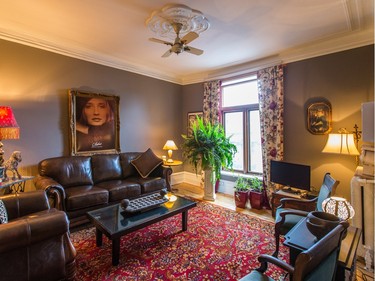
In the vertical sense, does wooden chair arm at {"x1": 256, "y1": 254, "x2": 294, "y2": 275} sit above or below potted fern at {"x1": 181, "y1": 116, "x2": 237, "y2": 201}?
below

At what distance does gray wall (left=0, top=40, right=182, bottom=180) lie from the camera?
306 centimetres

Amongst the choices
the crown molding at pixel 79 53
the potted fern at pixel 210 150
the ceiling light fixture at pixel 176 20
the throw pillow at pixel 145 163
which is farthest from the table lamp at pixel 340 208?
the crown molding at pixel 79 53

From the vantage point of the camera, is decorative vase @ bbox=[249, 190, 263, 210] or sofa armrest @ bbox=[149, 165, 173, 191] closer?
decorative vase @ bbox=[249, 190, 263, 210]

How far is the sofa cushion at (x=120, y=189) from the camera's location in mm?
3273

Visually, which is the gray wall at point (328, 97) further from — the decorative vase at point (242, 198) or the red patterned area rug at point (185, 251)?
the red patterned area rug at point (185, 251)

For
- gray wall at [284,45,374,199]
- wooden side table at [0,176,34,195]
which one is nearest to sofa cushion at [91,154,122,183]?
wooden side table at [0,176,34,195]

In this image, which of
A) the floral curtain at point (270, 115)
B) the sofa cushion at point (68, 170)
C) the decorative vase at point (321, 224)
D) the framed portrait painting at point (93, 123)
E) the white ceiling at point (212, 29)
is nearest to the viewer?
the decorative vase at point (321, 224)

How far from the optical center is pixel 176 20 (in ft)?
8.53

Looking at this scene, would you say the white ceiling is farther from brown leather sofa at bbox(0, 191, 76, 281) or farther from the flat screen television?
brown leather sofa at bbox(0, 191, 76, 281)

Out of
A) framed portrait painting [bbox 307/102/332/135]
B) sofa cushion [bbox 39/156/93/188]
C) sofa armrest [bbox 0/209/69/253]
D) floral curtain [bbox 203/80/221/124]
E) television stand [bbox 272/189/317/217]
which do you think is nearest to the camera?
sofa armrest [bbox 0/209/69/253]

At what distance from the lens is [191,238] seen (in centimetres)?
269

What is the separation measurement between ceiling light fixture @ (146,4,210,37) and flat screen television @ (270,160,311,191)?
2.51 meters

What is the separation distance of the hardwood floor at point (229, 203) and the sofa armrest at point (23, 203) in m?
2.88

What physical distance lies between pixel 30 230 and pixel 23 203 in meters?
0.80
